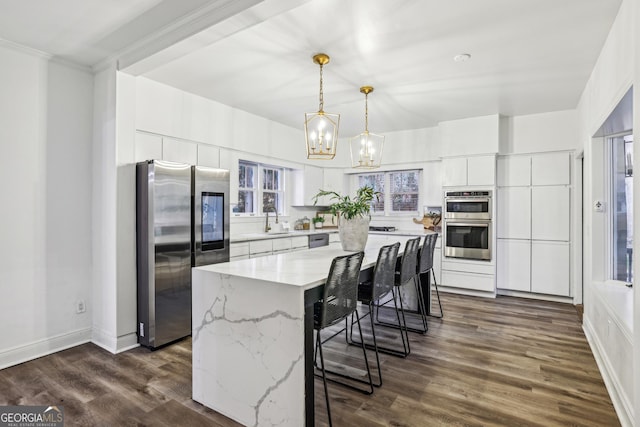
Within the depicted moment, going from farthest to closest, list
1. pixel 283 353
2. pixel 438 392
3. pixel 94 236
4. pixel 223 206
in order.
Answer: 1. pixel 223 206
2. pixel 94 236
3. pixel 438 392
4. pixel 283 353

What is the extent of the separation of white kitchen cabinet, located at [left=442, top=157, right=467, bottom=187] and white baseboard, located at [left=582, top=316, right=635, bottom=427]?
8.27 ft

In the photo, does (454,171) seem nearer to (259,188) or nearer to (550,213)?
(550,213)

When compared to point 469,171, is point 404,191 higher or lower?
lower

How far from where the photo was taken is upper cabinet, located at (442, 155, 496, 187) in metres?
5.12

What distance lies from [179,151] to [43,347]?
7.29 feet

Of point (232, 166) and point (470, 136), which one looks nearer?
point (232, 166)

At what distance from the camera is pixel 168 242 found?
333cm

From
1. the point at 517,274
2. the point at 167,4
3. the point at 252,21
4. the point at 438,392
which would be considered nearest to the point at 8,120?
the point at 167,4

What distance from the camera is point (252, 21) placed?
2285 millimetres

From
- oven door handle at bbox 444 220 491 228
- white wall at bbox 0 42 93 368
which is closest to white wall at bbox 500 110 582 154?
oven door handle at bbox 444 220 491 228

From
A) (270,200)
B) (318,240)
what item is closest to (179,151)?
(270,200)

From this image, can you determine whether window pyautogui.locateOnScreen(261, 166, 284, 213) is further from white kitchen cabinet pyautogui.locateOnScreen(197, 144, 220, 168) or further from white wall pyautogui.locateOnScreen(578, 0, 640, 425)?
white wall pyautogui.locateOnScreen(578, 0, 640, 425)

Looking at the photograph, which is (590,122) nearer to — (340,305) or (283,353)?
(340,305)

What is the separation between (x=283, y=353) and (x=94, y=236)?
8.46 feet
